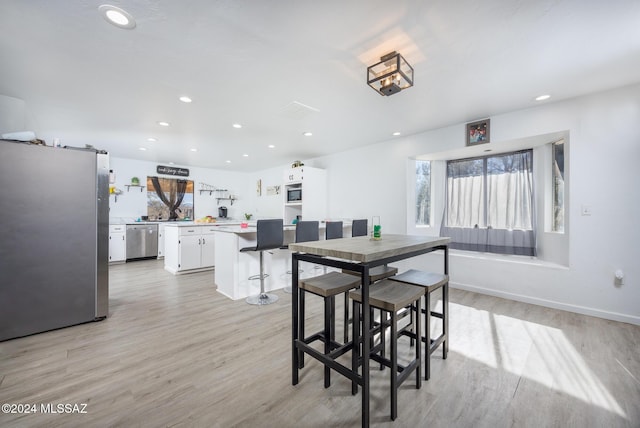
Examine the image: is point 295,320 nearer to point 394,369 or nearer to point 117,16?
point 394,369

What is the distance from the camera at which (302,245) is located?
1.63 metres

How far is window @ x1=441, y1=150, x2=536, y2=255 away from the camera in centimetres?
358

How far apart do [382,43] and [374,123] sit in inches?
67.7

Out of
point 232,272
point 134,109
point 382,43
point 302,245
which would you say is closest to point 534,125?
point 382,43

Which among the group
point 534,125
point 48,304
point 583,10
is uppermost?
point 583,10

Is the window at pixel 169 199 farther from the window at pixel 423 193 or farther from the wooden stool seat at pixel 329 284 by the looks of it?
the wooden stool seat at pixel 329 284

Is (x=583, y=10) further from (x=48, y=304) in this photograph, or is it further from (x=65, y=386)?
(x=48, y=304)

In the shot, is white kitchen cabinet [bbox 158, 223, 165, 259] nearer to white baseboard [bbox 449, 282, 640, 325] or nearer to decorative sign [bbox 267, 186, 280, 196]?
decorative sign [bbox 267, 186, 280, 196]

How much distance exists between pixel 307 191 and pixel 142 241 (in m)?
4.11

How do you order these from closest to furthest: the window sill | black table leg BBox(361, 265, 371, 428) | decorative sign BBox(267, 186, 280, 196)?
black table leg BBox(361, 265, 371, 428), the window sill, decorative sign BBox(267, 186, 280, 196)

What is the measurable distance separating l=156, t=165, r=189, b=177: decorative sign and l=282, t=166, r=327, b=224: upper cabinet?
327 cm

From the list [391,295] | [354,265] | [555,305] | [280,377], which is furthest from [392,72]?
[555,305]

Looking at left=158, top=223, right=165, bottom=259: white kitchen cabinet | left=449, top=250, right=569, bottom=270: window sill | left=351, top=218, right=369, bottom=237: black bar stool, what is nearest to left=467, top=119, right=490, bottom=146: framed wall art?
left=449, top=250, right=569, bottom=270: window sill

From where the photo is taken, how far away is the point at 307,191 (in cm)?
518
